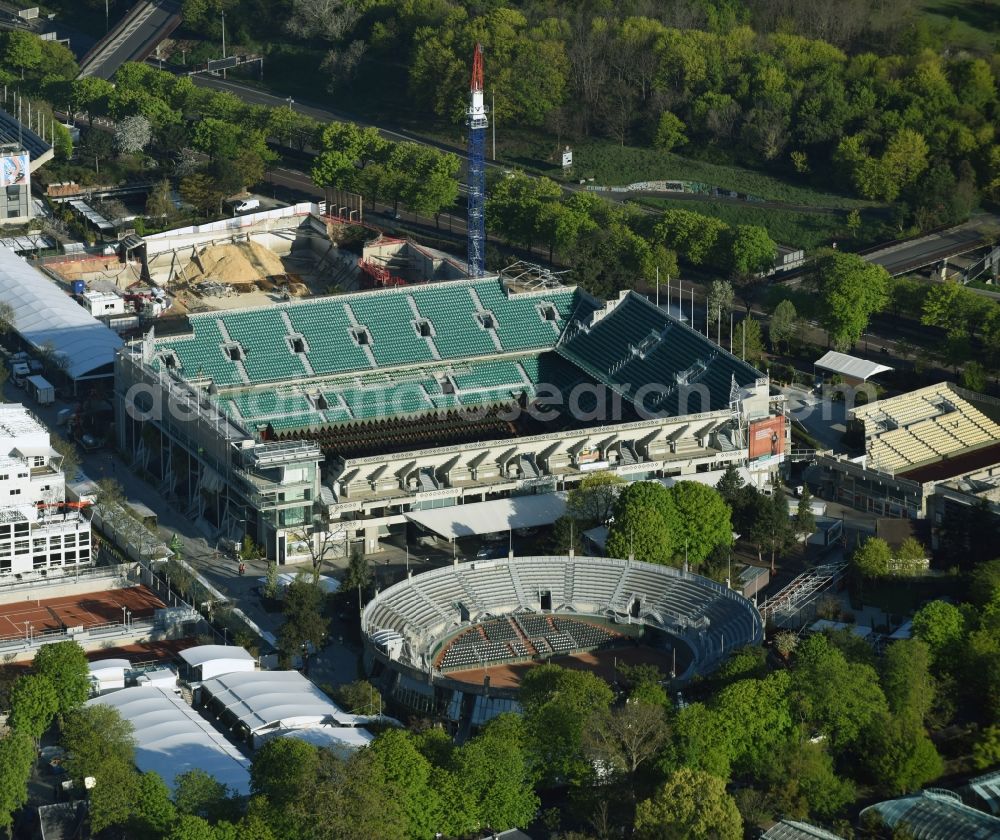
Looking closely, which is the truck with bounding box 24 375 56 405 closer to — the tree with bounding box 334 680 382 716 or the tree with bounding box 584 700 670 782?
the tree with bounding box 334 680 382 716

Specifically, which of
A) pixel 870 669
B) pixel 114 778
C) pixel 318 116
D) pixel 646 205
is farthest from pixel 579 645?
pixel 318 116

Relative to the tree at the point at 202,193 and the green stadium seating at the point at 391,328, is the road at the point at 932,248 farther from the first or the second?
the tree at the point at 202,193

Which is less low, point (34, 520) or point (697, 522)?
point (697, 522)

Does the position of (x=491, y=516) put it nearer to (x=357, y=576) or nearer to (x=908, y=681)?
(x=357, y=576)

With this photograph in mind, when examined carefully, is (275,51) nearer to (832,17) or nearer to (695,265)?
(832,17)

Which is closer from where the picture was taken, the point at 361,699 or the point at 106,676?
the point at 361,699

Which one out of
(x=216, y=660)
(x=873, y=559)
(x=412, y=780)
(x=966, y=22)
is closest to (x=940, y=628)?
(x=873, y=559)
